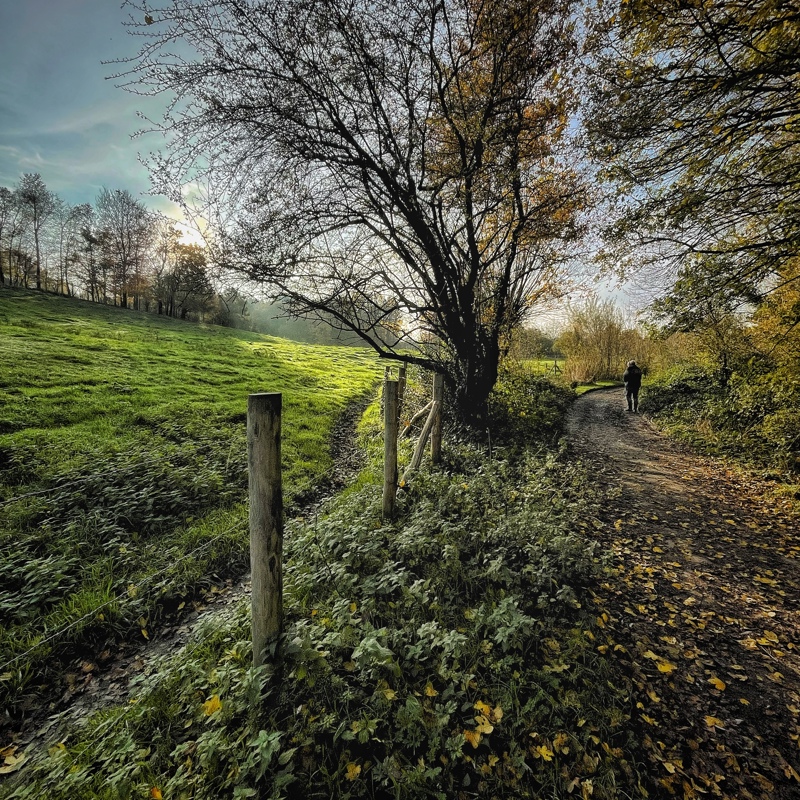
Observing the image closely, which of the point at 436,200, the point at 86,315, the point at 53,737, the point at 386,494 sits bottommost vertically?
the point at 53,737

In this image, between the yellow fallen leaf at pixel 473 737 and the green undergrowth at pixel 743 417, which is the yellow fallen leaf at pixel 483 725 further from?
the green undergrowth at pixel 743 417

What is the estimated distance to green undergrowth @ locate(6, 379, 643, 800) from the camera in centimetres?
224

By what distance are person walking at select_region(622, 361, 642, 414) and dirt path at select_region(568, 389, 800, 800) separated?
7942 millimetres

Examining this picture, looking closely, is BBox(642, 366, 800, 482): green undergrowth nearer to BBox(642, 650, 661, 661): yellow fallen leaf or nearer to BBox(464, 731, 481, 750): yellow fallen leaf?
BBox(642, 650, 661, 661): yellow fallen leaf

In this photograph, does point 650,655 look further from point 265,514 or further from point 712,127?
point 712,127

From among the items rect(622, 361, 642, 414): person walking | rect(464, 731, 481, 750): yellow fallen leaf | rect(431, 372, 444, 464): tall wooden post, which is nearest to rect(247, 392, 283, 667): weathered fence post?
rect(464, 731, 481, 750): yellow fallen leaf

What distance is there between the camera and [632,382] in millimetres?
14656

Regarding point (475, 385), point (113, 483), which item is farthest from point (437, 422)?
point (113, 483)

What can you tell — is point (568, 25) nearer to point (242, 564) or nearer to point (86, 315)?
point (242, 564)

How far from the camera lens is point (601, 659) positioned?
3.03m

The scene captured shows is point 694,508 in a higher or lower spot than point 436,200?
lower

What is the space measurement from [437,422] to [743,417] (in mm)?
8949

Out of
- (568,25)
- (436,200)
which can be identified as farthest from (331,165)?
(568,25)

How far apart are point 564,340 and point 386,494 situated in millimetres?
24151
